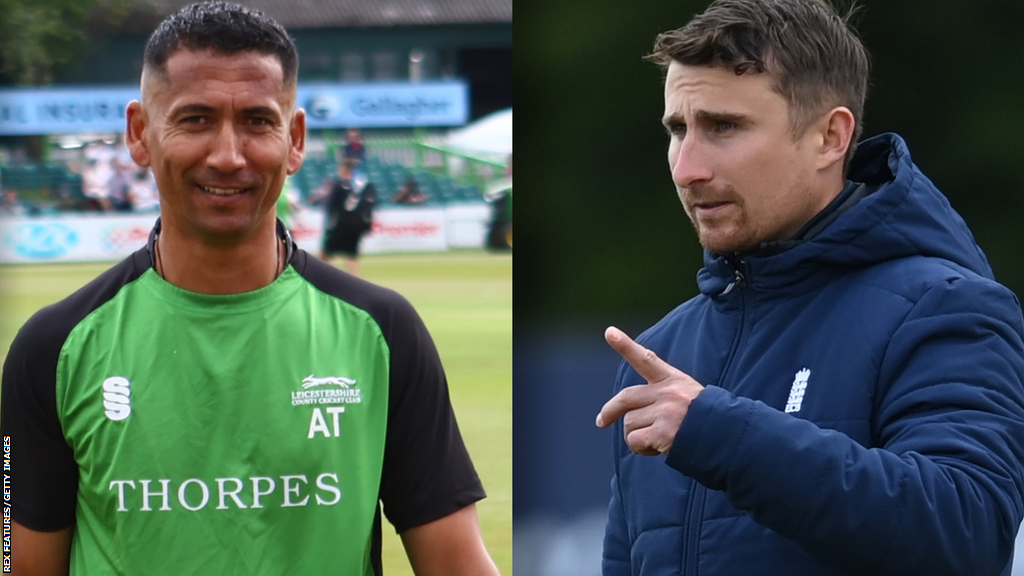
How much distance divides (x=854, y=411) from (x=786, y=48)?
453 millimetres

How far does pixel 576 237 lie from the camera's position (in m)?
3.25

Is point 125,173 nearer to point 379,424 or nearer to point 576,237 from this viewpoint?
point 576,237

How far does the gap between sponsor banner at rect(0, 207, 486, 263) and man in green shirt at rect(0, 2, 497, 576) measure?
246 inches

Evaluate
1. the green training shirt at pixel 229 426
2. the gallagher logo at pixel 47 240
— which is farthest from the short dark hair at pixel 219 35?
the gallagher logo at pixel 47 240

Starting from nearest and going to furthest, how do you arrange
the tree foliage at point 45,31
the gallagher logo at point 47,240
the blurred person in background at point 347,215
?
the tree foliage at point 45,31 → the gallagher logo at point 47,240 → the blurred person in background at point 347,215

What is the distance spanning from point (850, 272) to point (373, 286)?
71 cm

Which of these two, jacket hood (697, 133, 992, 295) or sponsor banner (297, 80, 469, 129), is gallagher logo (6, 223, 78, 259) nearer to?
sponsor banner (297, 80, 469, 129)

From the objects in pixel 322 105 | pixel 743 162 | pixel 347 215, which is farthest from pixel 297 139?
pixel 347 215

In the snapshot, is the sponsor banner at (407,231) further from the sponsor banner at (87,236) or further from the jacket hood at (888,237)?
the jacket hood at (888,237)

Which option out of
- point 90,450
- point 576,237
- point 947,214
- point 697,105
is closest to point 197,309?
point 90,450

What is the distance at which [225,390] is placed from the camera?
1.67 m

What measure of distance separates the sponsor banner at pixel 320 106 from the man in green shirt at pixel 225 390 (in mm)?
3165

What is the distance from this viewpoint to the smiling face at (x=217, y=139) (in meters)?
1.65

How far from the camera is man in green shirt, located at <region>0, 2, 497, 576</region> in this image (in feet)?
5.34
